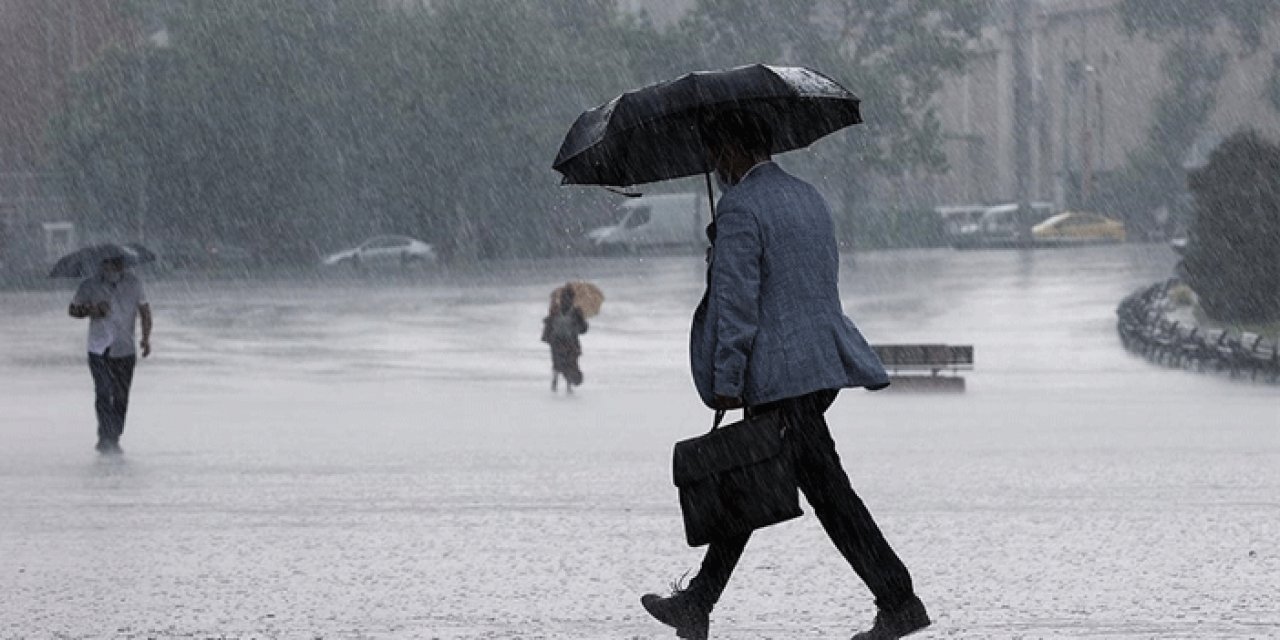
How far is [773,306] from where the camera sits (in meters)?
6.77

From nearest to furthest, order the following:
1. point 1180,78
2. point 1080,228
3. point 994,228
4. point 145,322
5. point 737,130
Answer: point 737,130 → point 145,322 → point 1080,228 → point 994,228 → point 1180,78

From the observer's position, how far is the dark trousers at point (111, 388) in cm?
1608

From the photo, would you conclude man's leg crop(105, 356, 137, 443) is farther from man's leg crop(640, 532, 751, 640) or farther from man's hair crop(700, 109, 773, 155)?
man's hair crop(700, 109, 773, 155)

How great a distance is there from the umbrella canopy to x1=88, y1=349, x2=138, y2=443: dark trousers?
9.33 metres

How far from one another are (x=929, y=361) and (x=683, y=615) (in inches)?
695

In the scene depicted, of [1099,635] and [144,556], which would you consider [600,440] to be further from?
[1099,635]

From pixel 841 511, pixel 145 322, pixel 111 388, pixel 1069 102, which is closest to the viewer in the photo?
pixel 841 511

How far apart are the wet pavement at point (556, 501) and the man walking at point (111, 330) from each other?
367 mm

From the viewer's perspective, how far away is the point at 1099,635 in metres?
7.27

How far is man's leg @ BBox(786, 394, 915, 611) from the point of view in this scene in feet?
22.2

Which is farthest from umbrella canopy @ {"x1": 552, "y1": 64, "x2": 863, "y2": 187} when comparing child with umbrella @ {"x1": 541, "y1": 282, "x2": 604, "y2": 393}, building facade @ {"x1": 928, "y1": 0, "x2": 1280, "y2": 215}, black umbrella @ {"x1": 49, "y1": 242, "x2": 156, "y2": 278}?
building facade @ {"x1": 928, "y1": 0, "x2": 1280, "y2": 215}

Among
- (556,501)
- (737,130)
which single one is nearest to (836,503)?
(737,130)

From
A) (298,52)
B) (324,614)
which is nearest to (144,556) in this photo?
(324,614)

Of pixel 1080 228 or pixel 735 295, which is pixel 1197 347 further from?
pixel 1080 228
